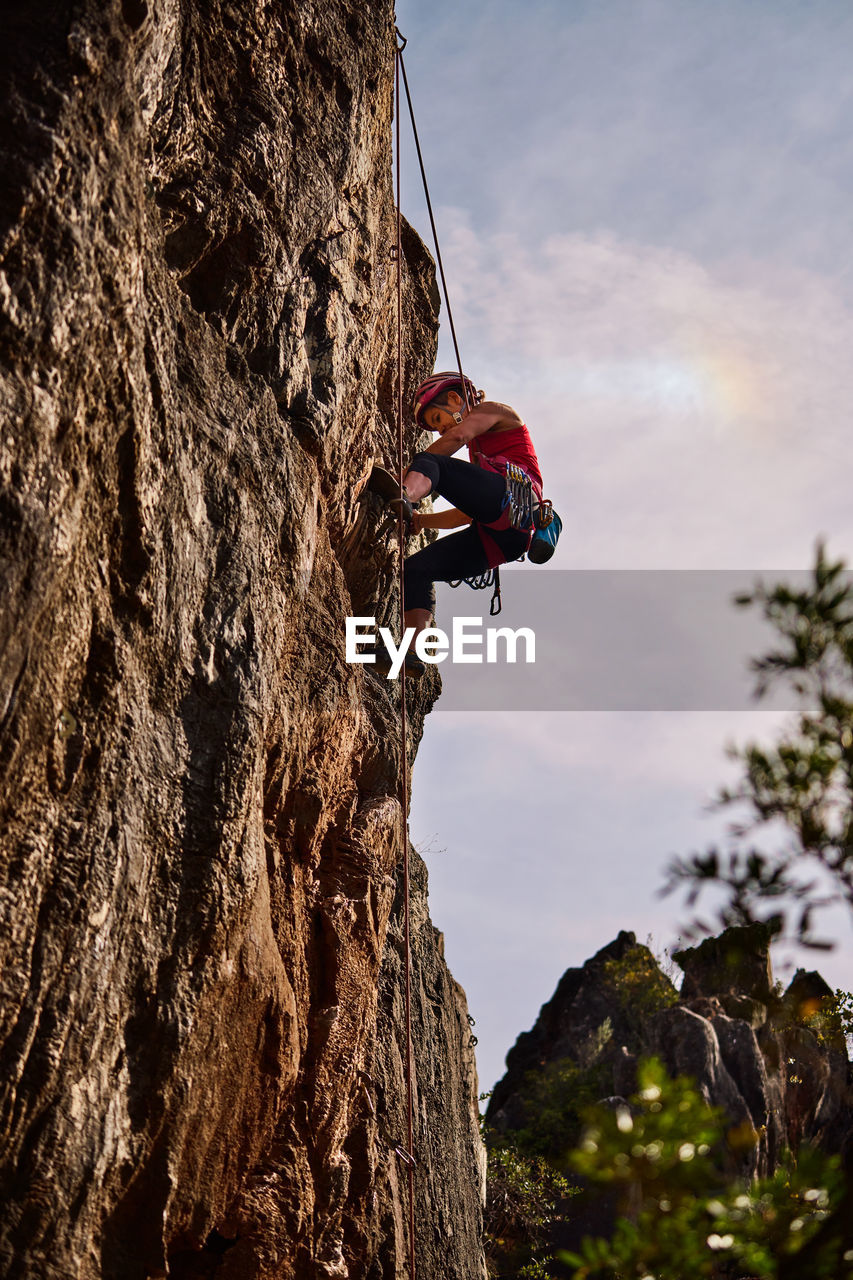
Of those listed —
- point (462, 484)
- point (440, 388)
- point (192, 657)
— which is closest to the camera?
point (192, 657)

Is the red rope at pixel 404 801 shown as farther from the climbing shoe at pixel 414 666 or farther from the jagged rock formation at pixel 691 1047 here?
the jagged rock formation at pixel 691 1047

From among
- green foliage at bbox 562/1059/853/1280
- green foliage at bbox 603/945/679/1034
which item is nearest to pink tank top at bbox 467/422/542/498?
green foliage at bbox 562/1059/853/1280

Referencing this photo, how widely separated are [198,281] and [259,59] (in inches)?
53.5

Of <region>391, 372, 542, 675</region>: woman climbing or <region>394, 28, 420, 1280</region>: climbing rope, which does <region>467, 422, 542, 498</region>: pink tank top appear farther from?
<region>394, 28, 420, 1280</region>: climbing rope

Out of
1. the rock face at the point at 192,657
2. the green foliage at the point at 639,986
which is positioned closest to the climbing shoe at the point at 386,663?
the rock face at the point at 192,657

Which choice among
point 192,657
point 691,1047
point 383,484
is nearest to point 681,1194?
point 192,657

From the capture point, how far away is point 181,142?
5.28 metres

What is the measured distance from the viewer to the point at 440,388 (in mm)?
9172

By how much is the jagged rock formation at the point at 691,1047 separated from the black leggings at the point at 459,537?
10770 mm

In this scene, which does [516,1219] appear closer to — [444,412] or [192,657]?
[444,412]

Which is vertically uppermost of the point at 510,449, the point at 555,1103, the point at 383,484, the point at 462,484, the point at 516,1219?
the point at 510,449

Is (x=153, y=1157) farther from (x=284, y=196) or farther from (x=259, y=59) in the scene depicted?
(x=259, y=59)

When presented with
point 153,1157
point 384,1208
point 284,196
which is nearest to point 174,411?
point 284,196

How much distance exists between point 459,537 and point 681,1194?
21.8 feet
